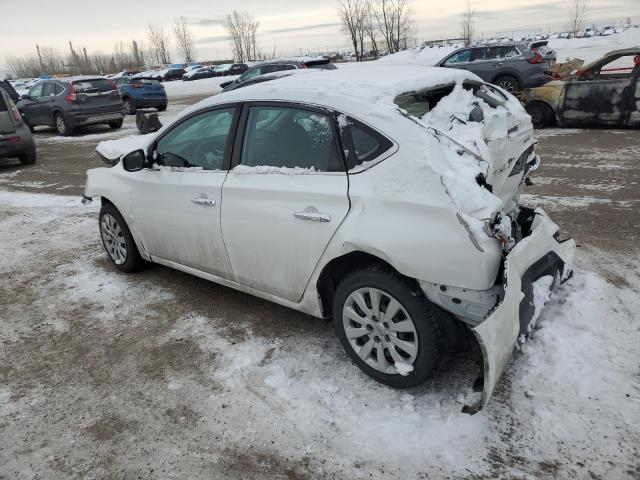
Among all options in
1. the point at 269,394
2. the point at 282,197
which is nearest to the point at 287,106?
the point at 282,197

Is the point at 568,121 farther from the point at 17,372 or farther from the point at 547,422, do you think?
the point at 17,372

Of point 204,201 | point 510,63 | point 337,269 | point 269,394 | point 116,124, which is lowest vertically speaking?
point 269,394

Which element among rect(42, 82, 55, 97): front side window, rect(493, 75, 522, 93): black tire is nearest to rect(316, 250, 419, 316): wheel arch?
rect(493, 75, 522, 93): black tire

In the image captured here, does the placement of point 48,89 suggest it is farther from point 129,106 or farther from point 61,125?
point 129,106

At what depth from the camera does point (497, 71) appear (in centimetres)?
1406

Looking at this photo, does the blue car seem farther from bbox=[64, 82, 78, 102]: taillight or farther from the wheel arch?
the wheel arch

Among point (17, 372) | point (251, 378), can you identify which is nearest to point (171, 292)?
point (17, 372)

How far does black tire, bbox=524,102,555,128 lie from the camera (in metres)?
10.5

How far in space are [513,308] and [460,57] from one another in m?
14.3

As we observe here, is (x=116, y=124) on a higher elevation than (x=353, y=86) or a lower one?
lower

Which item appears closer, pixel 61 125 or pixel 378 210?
pixel 378 210

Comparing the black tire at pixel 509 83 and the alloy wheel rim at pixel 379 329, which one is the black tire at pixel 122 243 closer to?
the alloy wheel rim at pixel 379 329

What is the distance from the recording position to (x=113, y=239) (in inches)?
191

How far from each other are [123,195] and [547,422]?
11.9 ft
